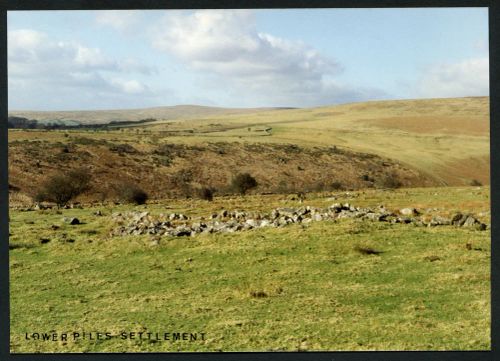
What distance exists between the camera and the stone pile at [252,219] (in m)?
21.3

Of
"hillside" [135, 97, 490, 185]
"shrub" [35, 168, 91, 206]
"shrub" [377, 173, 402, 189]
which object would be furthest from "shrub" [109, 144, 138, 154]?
"shrub" [377, 173, 402, 189]

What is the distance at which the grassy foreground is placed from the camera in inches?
445

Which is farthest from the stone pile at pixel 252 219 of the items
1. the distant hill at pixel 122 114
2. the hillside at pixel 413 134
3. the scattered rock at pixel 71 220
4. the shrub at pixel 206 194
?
the distant hill at pixel 122 114

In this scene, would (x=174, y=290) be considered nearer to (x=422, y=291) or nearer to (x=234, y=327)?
(x=234, y=327)

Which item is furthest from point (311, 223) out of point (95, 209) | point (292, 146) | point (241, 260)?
point (292, 146)

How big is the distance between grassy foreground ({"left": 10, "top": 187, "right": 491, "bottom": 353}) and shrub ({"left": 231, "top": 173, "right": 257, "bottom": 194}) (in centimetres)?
1385

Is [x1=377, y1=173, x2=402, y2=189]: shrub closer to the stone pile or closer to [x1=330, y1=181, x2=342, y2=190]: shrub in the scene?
[x1=330, y1=181, x2=342, y2=190]: shrub

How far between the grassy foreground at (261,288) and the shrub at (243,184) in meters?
13.8

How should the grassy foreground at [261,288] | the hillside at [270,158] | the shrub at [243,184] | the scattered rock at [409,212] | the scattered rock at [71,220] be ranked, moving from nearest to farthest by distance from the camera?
1. the grassy foreground at [261,288]
2. the scattered rock at [71,220]
3. the scattered rock at [409,212]
4. the shrub at [243,184]
5. the hillside at [270,158]

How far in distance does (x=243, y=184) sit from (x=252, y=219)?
12.5 metres

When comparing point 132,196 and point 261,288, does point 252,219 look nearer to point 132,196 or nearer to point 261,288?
point 261,288

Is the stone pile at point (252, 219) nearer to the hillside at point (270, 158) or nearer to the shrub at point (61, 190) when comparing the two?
the shrub at point (61, 190)

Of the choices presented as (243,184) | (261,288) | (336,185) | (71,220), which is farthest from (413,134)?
(261,288)

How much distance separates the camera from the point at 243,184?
117 feet
